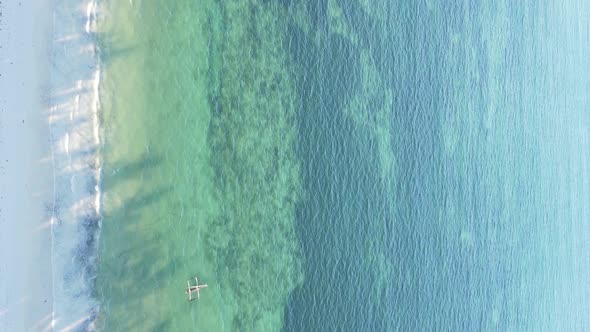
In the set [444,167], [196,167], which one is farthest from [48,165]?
[444,167]

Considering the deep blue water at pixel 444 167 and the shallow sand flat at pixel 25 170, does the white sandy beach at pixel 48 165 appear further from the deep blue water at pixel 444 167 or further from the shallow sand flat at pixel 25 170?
the deep blue water at pixel 444 167

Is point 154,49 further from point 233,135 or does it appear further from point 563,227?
point 563,227

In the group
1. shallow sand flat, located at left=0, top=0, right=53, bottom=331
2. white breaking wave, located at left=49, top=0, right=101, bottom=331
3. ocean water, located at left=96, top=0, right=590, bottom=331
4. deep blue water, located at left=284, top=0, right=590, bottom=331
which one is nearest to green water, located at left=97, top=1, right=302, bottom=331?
ocean water, located at left=96, top=0, right=590, bottom=331

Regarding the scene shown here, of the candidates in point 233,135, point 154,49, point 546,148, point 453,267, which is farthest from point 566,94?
point 154,49

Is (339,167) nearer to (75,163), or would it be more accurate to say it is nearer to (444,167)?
(444,167)

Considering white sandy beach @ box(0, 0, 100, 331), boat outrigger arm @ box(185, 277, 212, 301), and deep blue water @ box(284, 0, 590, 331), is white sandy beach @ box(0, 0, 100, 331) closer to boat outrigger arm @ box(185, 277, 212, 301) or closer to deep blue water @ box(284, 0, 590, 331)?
boat outrigger arm @ box(185, 277, 212, 301)

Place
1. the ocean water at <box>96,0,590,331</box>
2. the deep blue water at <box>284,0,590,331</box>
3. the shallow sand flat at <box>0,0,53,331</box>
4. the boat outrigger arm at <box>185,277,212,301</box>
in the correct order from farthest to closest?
1. the deep blue water at <box>284,0,590,331</box>
2. the boat outrigger arm at <box>185,277,212,301</box>
3. the ocean water at <box>96,0,590,331</box>
4. the shallow sand flat at <box>0,0,53,331</box>

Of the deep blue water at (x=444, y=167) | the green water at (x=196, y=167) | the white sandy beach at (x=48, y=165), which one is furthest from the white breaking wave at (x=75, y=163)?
the deep blue water at (x=444, y=167)
